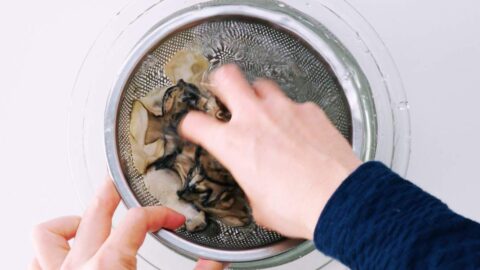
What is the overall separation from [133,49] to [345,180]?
311 mm

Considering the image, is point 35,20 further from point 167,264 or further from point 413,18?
point 413,18

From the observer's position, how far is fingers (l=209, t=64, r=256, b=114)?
0.60 metres

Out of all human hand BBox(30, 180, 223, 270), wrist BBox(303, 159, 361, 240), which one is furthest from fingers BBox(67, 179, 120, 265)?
wrist BBox(303, 159, 361, 240)

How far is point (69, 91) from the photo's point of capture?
2.56 feet

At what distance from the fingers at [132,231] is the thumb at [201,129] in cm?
8

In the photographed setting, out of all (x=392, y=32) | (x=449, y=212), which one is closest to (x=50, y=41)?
(x=392, y=32)

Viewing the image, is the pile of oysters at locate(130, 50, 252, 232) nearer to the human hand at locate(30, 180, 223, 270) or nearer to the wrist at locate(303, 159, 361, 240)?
the human hand at locate(30, 180, 223, 270)

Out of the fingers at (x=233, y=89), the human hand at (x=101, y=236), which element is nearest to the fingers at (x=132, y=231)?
the human hand at (x=101, y=236)

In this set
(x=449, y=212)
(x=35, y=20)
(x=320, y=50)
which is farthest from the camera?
(x=35, y=20)

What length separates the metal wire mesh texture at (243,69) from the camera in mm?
707

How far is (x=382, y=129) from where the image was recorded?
2.31 ft

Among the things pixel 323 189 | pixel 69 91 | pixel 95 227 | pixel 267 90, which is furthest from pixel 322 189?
pixel 69 91

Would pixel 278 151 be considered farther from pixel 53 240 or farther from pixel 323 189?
pixel 53 240

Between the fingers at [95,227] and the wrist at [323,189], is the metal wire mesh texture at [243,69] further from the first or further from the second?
the wrist at [323,189]
